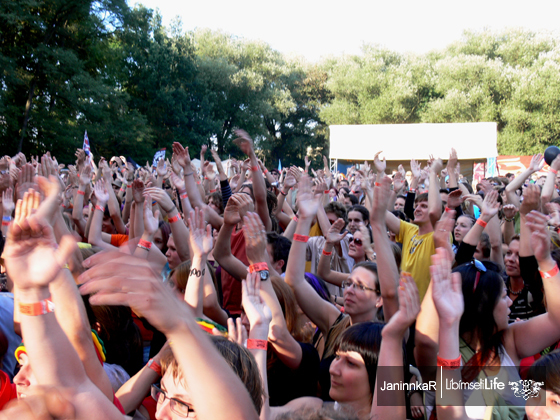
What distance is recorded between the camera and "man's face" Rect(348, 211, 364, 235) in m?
5.33

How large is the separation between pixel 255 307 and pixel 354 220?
10.8ft

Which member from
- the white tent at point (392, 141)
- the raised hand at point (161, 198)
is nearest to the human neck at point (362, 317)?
the raised hand at point (161, 198)

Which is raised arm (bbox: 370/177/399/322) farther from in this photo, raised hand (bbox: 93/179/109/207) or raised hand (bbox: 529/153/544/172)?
raised hand (bbox: 529/153/544/172)

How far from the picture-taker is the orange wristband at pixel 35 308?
56.0 inches

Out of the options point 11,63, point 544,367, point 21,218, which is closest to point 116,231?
point 21,218

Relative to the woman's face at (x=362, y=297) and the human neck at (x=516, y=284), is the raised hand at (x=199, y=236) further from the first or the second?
the human neck at (x=516, y=284)

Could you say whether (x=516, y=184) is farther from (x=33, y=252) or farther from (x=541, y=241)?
(x=33, y=252)

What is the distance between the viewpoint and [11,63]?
67.6 ft

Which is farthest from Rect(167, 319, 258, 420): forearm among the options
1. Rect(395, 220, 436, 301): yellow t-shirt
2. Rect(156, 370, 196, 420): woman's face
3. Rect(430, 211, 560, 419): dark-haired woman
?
Rect(395, 220, 436, 301): yellow t-shirt

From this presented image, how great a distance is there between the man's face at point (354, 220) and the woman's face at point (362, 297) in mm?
2200

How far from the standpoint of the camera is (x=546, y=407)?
1.96m

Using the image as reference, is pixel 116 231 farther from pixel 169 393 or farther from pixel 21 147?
pixel 21 147

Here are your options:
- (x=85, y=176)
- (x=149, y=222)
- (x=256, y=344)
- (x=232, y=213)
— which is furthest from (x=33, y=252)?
(x=85, y=176)

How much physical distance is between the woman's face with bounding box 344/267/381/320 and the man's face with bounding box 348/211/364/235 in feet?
7.22
